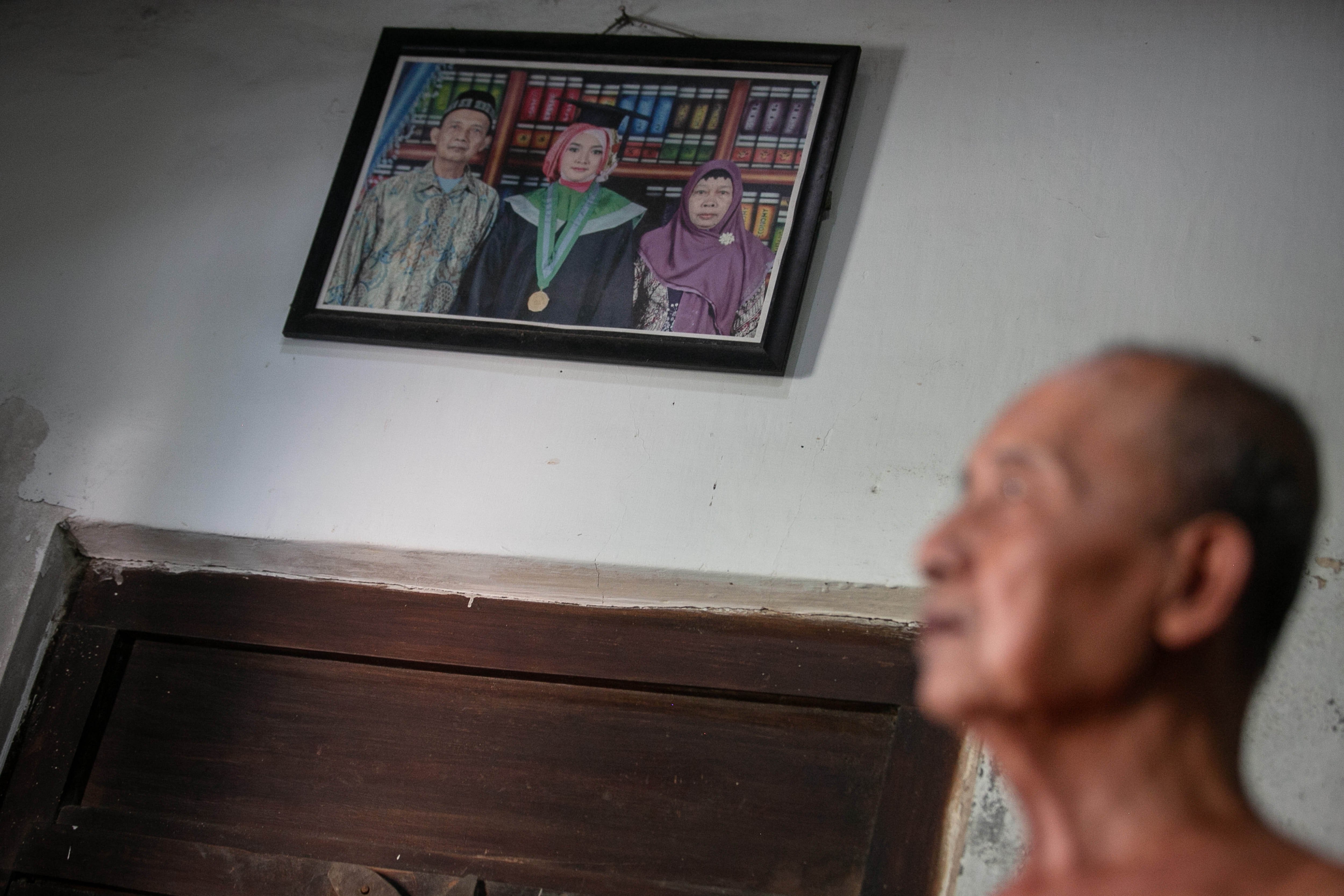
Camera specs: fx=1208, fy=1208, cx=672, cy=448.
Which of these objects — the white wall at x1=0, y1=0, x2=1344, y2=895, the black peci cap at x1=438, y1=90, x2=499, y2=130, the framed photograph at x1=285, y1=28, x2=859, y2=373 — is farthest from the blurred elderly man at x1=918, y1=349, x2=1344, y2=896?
the black peci cap at x1=438, y1=90, x2=499, y2=130

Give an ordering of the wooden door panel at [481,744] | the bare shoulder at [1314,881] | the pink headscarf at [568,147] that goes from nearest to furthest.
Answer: the bare shoulder at [1314,881], the wooden door panel at [481,744], the pink headscarf at [568,147]

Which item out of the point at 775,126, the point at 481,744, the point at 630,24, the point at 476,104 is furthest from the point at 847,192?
the point at 481,744

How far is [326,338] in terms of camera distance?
1987 mm

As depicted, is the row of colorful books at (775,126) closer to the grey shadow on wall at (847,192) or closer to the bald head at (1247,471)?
the grey shadow on wall at (847,192)

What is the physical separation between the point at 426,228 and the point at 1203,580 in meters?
1.58

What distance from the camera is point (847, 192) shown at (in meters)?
1.95

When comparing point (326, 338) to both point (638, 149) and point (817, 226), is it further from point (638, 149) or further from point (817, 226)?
point (817, 226)

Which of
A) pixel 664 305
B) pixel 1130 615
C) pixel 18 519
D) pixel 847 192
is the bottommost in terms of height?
pixel 18 519

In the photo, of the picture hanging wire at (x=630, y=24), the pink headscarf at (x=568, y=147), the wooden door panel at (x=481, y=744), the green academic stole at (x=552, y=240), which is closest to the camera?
the wooden door panel at (x=481, y=744)

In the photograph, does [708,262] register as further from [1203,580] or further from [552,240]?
[1203,580]

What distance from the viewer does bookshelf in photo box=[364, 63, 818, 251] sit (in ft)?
6.49

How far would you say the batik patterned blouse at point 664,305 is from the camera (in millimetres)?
1847

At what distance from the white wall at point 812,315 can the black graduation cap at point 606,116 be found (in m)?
0.20

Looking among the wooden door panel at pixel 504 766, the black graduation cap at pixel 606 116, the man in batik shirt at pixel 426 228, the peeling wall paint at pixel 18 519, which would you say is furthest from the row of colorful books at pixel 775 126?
the peeling wall paint at pixel 18 519
